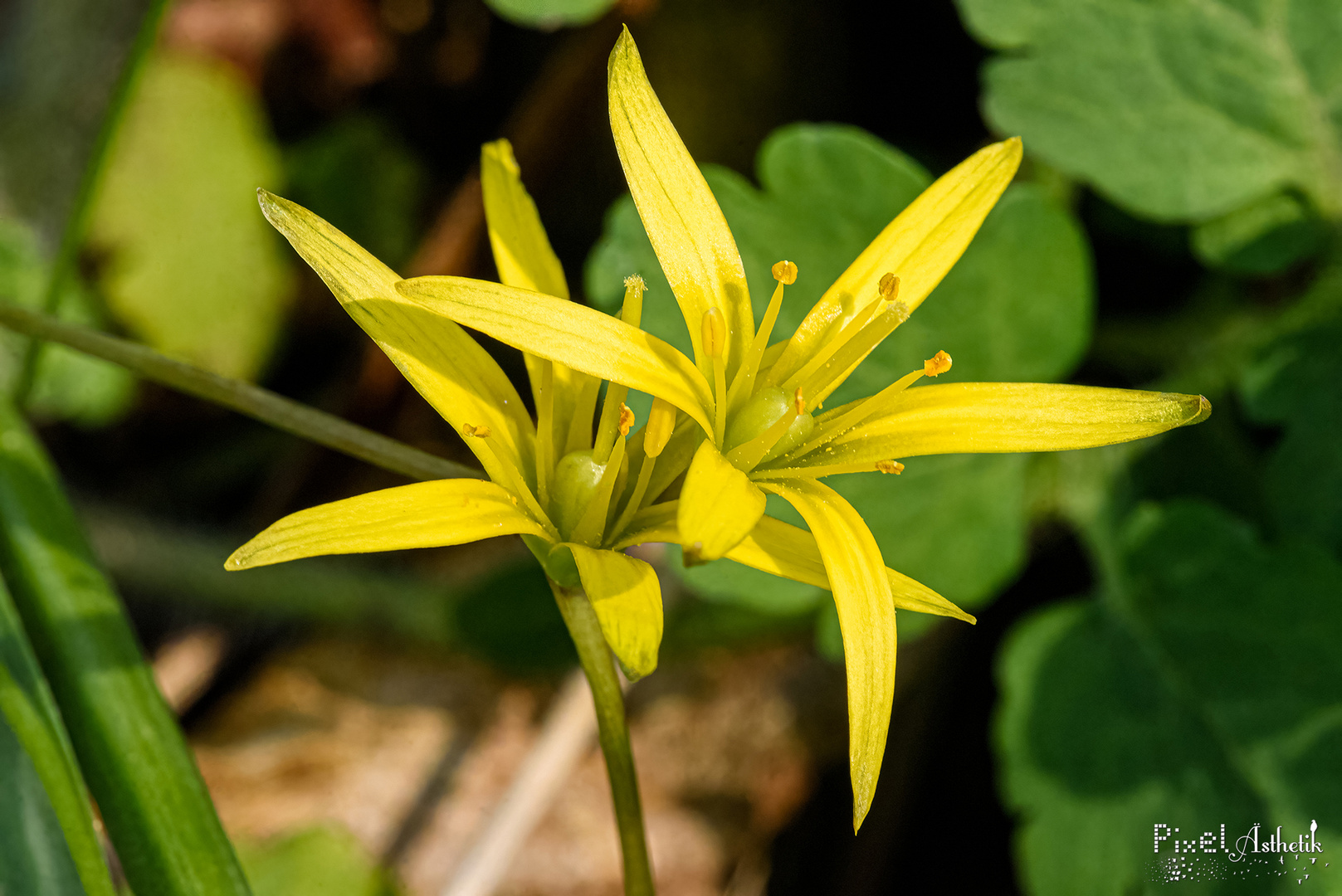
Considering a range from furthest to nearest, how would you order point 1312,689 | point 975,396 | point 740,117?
point 740,117 → point 1312,689 → point 975,396

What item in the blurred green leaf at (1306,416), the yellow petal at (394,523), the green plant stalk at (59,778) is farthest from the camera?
the blurred green leaf at (1306,416)

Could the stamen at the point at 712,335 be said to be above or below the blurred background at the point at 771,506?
above

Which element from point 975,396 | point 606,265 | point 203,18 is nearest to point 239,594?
point 606,265

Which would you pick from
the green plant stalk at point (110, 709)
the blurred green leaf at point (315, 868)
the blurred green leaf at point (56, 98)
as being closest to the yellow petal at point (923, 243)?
the green plant stalk at point (110, 709)

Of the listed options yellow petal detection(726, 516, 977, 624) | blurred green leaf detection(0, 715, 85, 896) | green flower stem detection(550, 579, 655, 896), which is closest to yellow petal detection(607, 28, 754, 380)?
yellow petal detection(726, 516, 977, 624)

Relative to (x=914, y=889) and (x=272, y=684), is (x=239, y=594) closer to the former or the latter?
(x=272, y=684)

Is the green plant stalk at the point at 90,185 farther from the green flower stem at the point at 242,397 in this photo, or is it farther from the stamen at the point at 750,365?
the stamen at the point at 750,365
